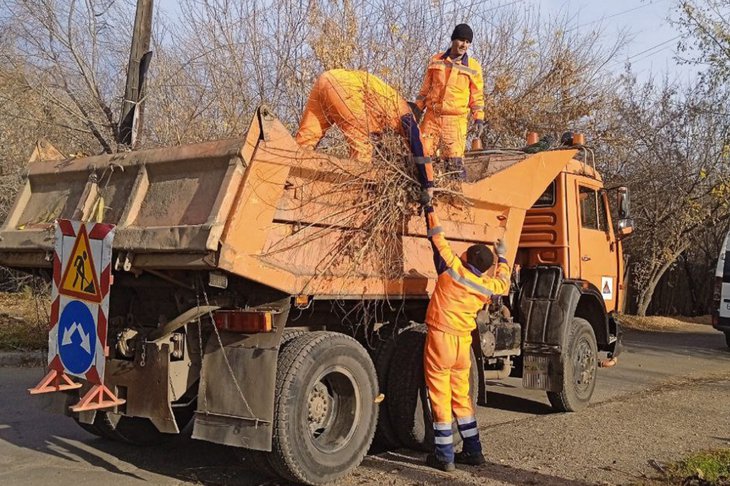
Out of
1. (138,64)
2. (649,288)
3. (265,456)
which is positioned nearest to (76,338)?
(265,456)

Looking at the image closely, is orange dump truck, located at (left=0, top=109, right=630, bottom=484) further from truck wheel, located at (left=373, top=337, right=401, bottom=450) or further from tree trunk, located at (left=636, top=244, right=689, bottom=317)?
tree trunk, located at (left=636, top=244, right=689, bottom=317)

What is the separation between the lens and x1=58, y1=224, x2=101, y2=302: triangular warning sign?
4.70 m

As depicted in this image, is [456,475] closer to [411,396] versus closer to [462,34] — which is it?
[411,396]

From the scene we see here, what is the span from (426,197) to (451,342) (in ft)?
3.65

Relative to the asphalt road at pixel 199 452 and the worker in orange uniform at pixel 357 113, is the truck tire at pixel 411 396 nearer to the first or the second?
the asphalt road at pixel 199 452

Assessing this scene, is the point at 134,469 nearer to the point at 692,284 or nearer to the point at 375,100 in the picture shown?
the point at 375,100

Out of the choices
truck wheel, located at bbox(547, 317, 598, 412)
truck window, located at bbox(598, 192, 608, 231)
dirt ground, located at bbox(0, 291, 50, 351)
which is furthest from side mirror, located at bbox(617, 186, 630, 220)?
dirt ground, located at bbox(0, 291, 50, 351)

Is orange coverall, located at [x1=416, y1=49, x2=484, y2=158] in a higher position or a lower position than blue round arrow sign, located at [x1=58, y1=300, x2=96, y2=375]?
higher

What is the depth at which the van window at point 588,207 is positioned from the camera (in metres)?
8.14

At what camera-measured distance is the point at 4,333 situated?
35.1 ft

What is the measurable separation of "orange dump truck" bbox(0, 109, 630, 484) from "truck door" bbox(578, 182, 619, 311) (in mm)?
1963

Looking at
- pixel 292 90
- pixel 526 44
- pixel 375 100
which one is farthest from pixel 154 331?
pixel 526 44

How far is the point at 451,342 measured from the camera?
5.36m

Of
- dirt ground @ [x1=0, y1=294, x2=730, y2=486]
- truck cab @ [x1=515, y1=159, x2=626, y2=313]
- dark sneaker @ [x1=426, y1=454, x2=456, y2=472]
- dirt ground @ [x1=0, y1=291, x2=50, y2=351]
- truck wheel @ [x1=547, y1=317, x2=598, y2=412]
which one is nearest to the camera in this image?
dirt ground @ [x1=0, y1=294, x2=730, y2=486]
